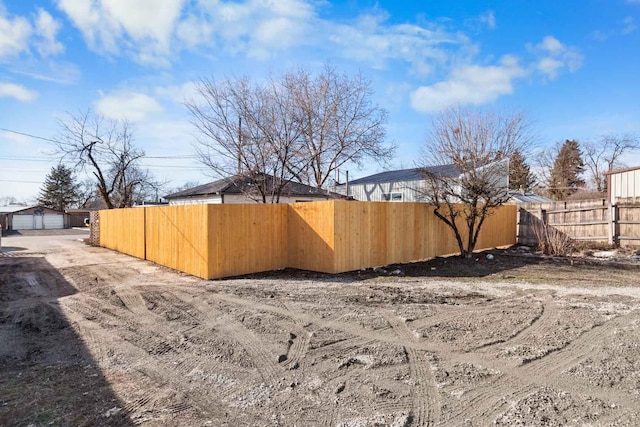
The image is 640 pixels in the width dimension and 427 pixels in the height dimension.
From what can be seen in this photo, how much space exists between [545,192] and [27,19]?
3459 cm

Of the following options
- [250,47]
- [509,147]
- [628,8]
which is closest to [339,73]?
[250,47]

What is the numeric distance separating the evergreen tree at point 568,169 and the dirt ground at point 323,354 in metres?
28.8

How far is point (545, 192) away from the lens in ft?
101

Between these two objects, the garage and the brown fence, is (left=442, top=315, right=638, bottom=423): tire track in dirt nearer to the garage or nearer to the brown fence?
the brown fence

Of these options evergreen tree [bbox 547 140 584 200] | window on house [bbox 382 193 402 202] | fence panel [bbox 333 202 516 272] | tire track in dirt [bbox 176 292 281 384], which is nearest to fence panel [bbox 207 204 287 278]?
fence panel [bbox 333 202 516 272]

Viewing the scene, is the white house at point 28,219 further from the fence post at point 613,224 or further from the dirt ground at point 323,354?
the fence post at point 613,224

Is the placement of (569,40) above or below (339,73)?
below

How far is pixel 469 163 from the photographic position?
11.7 metres

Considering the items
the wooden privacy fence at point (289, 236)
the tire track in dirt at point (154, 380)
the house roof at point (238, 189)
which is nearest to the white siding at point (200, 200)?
the house roof at point (238, 189)

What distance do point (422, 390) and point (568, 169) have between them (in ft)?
119

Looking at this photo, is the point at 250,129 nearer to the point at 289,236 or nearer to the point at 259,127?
the point at 259,127

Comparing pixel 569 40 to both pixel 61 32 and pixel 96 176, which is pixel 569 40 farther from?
pixel 96 176

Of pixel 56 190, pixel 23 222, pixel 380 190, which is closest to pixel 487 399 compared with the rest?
pixel 380 190

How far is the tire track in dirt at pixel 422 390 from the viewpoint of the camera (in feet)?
8.04
